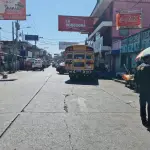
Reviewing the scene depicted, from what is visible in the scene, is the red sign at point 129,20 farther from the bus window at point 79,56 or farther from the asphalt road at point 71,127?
the asphalt road at point 71,127

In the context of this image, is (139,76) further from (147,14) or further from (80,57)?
(147,14)

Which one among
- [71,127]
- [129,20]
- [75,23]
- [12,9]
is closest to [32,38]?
[75,23]

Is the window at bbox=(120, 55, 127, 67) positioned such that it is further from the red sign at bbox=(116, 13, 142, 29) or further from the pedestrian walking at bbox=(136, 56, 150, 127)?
the pedestrian walking at bbox=(136, 56, 150, 127)

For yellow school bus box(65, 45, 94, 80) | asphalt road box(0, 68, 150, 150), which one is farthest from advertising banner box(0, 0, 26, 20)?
asphalt road box(0, 68, 150, 150)

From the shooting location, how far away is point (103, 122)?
350 inches

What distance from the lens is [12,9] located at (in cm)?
3391

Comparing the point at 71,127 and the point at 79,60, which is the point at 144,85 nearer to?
the point at 71,127

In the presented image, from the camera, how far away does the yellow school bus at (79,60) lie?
1098 inches

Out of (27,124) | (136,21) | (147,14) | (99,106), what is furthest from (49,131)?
(147,14)

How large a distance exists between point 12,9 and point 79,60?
10695 millimetres

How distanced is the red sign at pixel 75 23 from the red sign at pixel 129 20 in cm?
2490

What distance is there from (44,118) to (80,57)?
18776 millimetres

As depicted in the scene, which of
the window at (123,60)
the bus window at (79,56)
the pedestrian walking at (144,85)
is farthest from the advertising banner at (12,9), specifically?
the pedestrian walking at (144,85)

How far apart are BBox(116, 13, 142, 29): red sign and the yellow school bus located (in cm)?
811
